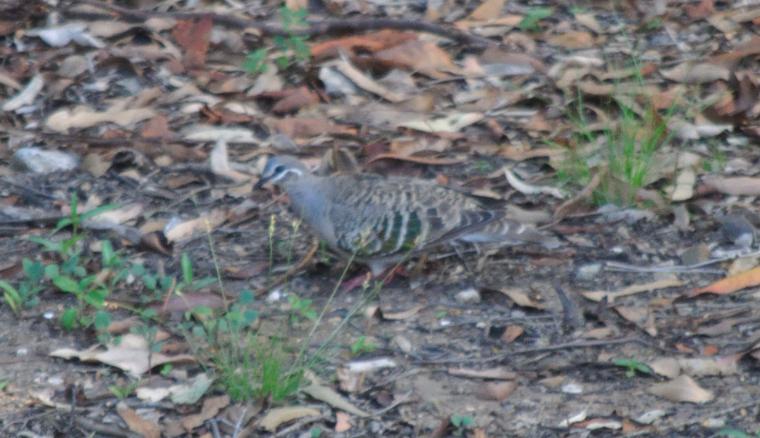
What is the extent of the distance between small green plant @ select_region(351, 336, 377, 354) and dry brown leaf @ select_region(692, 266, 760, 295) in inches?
62.5

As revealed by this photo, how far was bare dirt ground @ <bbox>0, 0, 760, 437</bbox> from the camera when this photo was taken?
368 cm

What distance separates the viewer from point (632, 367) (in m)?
3.79

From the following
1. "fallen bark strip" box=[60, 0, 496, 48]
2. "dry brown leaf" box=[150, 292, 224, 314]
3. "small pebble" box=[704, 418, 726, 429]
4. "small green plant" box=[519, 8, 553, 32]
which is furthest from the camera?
"small green plant" box=[519, 8, 553, 32]

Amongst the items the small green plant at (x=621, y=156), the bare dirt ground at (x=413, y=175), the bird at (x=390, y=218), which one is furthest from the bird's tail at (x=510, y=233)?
the small green plant at (x=621, y=156)

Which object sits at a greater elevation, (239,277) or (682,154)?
(682,154)

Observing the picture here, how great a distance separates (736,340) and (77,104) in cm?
462

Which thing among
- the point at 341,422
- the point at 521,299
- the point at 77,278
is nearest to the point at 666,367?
the point at 521,299

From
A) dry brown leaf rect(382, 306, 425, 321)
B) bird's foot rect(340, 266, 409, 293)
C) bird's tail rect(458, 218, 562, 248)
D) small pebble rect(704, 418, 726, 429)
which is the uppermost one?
bird's tail rect(458, 218, 562, 248)

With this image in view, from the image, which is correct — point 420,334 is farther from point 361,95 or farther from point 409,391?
point 361,95

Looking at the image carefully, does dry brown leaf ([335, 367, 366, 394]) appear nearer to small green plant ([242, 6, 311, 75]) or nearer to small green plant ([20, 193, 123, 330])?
small green plant ([20, 193, 123, 330])

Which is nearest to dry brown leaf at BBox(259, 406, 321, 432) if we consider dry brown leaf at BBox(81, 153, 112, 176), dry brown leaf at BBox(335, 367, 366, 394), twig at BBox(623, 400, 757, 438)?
dry brown leaf at BBox(335, 367, 366, 394)

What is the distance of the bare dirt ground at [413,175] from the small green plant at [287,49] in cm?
6

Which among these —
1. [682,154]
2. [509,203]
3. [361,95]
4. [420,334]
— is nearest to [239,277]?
[420,334]

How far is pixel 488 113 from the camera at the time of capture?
612 cm
